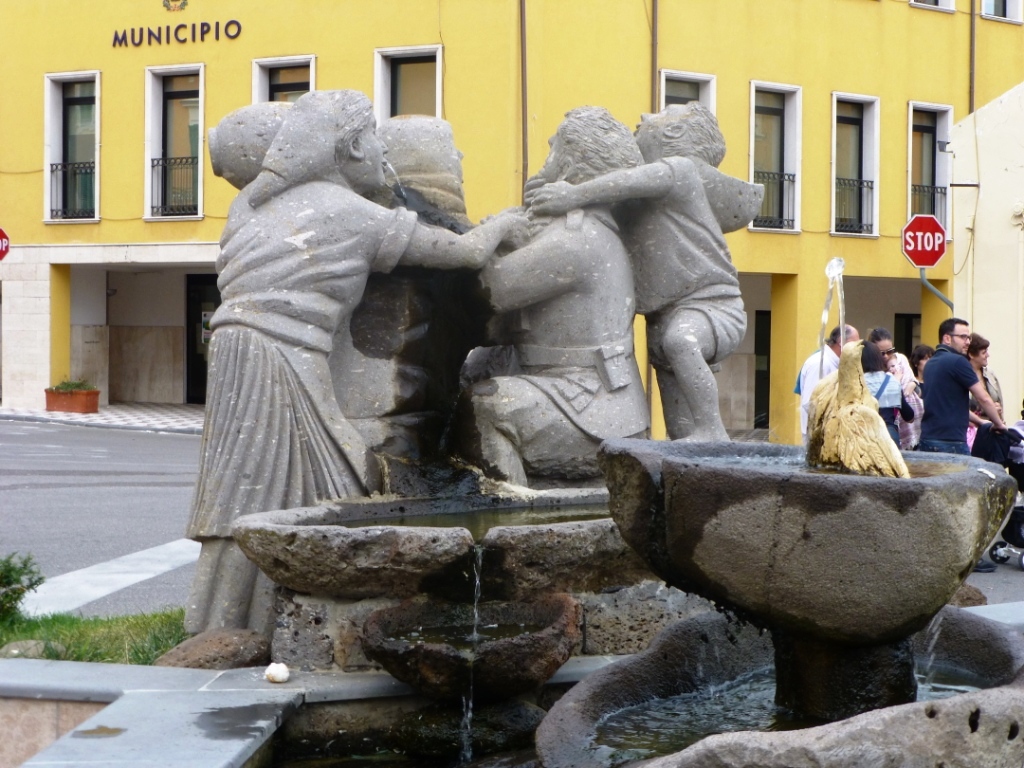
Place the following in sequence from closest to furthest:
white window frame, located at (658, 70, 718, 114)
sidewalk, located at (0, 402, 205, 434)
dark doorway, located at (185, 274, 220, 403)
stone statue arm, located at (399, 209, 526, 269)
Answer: stone statue arm, located at (399, 209, 526, 269) < sidewalk, located at (0, 402, 205, 434) < white window frame, located at (658, 70, 718, 114) < dark doorway, located at (185, 274, 220, 403)

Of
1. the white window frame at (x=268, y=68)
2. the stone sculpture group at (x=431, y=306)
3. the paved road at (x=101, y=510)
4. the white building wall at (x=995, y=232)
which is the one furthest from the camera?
the white window frame at (x=268, y=68)

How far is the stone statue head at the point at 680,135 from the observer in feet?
21.3

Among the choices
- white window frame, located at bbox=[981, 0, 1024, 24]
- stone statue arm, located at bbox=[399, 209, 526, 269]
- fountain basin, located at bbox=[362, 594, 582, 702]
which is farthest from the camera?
white window frame, located at bbox=[981, 0, 1024, 24]

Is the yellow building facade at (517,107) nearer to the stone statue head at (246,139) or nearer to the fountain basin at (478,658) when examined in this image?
the stone statue head at (246,139)

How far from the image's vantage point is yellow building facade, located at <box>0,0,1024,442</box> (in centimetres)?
2095

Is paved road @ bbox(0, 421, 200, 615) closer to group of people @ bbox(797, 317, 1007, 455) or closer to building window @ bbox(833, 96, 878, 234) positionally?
group of people @ bbox(797, 317, 1007, 455)

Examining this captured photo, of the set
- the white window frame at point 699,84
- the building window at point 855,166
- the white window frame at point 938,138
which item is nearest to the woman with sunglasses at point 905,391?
the white window frame at point 699,84

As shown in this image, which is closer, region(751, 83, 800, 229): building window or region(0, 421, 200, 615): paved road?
region(0, 421, 200, 615): paved road

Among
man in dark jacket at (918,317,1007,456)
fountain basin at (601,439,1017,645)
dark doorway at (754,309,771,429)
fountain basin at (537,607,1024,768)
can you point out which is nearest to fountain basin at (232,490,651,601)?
fountain basin at (537,607,1024,768)

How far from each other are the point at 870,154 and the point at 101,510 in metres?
15.7

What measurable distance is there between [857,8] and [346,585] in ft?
67.1

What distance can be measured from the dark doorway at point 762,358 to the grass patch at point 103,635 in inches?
743

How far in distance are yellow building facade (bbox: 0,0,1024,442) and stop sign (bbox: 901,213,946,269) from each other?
6.82m

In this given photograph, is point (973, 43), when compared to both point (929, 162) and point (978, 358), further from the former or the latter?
point (978, 358)
